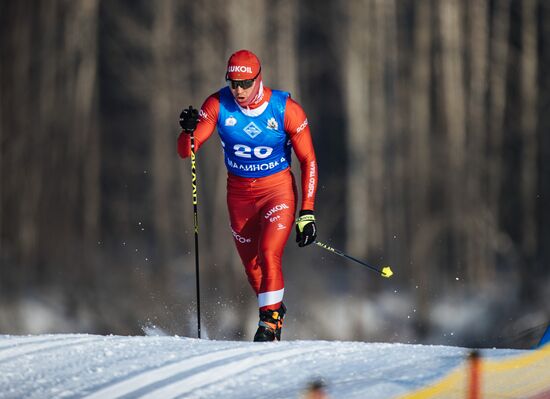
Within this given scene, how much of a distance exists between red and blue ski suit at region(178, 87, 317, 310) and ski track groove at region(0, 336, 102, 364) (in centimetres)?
124

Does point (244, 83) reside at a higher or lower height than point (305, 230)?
higher

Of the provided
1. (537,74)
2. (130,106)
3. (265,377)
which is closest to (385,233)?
(537,74)

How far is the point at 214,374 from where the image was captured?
18.0 ft

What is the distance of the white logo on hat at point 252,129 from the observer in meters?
6.86

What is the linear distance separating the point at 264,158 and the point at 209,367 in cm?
182

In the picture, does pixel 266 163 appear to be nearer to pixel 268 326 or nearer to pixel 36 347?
pixel 268 326

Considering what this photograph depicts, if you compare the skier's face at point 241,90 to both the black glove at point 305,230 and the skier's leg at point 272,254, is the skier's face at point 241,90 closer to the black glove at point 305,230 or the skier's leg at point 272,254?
the skier's leg at point 272,254

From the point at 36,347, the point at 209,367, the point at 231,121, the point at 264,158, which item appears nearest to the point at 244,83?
the point at 231,121

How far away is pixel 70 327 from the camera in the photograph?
42.0 ft

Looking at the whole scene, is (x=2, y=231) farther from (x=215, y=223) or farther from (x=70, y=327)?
(x=215, y=223)

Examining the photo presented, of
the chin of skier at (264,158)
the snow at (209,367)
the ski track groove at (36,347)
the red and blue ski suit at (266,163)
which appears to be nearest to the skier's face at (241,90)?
the chin of skier at (264,158)

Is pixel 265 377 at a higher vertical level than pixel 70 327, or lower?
higher

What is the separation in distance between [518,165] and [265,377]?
318 inches

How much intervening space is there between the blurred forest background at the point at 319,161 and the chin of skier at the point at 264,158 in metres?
5.05
